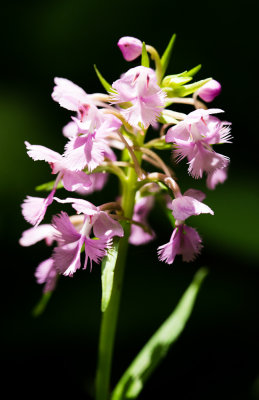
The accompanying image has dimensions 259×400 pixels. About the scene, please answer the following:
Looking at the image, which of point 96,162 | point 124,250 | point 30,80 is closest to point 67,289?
point 30,80

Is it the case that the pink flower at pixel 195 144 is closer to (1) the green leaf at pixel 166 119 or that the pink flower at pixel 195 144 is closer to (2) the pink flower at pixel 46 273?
(1) the green leaf at pixel 166 119

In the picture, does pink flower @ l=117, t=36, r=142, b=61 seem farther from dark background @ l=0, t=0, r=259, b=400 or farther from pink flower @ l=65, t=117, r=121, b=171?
dark background @ l=0, t=0, r=259, b=400

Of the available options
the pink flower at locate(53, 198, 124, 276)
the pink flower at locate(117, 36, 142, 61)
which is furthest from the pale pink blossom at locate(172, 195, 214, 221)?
the pink flower at locate(117, 36, 142, 61)

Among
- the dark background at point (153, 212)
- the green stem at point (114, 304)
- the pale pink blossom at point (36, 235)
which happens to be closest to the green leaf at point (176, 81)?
the green stem at point (114, 304)

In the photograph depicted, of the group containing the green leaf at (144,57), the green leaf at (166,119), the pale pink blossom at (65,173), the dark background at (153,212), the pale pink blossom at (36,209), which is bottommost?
the dark background at (153,212)

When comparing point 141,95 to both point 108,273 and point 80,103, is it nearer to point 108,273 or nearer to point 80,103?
point 80,103

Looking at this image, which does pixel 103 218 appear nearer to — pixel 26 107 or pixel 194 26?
pixel 26 107
